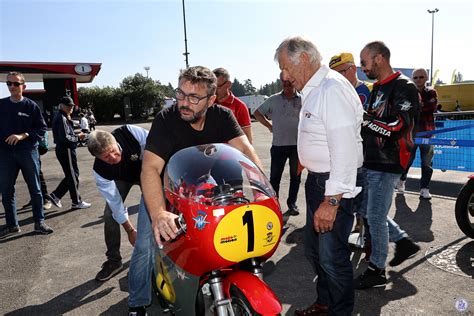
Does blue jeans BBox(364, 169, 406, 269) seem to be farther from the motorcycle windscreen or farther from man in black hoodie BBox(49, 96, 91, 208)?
man in black hoodie BBox(49, 96, 91, 208)

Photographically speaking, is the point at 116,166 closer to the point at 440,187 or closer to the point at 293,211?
the point at 293,211

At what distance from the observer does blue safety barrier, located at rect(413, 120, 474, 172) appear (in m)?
5.50

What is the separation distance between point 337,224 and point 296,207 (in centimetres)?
347

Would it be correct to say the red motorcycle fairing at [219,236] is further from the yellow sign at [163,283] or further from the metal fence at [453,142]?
the metal fence at [453,142]

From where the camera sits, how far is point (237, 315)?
6.72 feet

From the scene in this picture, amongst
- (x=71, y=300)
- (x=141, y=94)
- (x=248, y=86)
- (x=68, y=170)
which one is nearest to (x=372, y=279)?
(x=71, y=300)

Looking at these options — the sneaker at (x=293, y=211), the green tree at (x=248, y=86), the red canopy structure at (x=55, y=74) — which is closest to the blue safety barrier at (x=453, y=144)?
the sneaker at (x=293, y=211)

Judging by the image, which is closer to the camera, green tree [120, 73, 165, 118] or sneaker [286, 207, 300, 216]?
sneaker [286, 207, 300, 216]

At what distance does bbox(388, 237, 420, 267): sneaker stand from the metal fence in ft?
7.16

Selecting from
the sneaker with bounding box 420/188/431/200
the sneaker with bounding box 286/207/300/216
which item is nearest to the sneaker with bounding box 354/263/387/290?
the sneaker with bounding box 286/207/300/216

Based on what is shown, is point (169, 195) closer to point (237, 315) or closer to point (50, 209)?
point (237, 315)

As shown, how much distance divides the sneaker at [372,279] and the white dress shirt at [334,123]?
141 cm

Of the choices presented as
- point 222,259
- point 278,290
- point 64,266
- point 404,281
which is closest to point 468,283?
point 404,281

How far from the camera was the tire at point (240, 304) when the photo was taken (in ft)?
6.11
